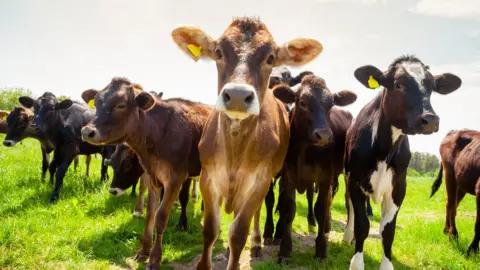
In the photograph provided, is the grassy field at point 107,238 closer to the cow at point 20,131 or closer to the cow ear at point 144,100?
the cow at point 20,131

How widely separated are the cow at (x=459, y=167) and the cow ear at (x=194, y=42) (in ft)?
18.0

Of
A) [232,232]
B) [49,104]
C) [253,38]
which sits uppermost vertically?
[253,38]

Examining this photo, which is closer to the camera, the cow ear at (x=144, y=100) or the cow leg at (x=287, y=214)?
the cow leg at (x=287, y=214)

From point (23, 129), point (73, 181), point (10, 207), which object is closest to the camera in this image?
point (10, 207)

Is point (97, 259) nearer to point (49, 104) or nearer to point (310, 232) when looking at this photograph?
point (310, 232)

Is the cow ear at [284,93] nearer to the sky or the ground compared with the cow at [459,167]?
nearer to the sky

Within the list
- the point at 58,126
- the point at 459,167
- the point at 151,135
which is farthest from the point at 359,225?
the point at 58,126

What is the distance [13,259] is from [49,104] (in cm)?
504

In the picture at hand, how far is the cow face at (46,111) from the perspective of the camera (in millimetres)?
8812

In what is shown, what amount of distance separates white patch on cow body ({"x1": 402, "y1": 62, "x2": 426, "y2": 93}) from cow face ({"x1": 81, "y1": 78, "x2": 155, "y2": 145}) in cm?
352

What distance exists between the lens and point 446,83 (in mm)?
4980

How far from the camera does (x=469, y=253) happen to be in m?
6.32

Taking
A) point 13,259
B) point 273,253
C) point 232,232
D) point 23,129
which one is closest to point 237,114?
point 232,232

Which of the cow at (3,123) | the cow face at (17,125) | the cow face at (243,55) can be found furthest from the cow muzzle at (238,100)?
the cow at (3,123)
